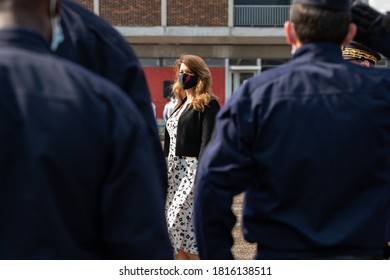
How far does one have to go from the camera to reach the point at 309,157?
2.58m

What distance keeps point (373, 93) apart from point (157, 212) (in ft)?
3.80

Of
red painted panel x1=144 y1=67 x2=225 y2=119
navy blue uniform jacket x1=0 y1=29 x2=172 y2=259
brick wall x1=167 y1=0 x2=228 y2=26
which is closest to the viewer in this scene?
navy blue uniform jacket x1=0 y1=29 x2=172 y2=259

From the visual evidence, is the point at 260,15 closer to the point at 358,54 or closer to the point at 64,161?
the point at 358,54

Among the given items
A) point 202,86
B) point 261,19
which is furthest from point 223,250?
point 261,19

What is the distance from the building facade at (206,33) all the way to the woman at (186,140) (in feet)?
69.5

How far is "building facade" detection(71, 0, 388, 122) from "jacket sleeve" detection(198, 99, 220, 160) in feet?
70.3

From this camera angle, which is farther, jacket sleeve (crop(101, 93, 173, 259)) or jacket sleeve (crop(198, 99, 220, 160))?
jacket sleeve (crop(198, 99, 220, 160))

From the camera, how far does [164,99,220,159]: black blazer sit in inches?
239

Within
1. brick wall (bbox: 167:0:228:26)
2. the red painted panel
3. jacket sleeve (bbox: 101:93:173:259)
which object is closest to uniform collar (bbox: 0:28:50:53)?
jacket sleeve (bbox: 101:93:173:259)

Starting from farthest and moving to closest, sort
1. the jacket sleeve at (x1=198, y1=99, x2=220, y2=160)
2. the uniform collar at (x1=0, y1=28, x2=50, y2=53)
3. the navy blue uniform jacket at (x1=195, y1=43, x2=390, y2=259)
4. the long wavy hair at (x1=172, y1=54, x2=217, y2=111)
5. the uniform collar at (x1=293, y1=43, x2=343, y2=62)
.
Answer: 1. the long wavy hair at (x1=172, y1=54, x2=217, y2=111)
2. the jacket sleeve at (x1=198, y1=99, x2=220, y2=160)
3. the uniform collar at (x1=293, y1=43, x2=343, y2=62)
4. the navy blue uniform jacket at (x1=195, y1=43, x2=390, y2=259)
5. the uniform collar at (x1=0, y1=28, x2=50, y2=53)

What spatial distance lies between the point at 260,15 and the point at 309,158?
26.2 meters

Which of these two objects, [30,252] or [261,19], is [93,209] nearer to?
[30,252]

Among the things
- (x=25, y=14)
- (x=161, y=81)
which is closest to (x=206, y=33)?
(x=161, y=81)

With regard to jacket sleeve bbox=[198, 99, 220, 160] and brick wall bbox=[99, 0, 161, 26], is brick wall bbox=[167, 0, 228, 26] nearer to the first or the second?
brick wall bbox=[99, 0, 161, 26]
